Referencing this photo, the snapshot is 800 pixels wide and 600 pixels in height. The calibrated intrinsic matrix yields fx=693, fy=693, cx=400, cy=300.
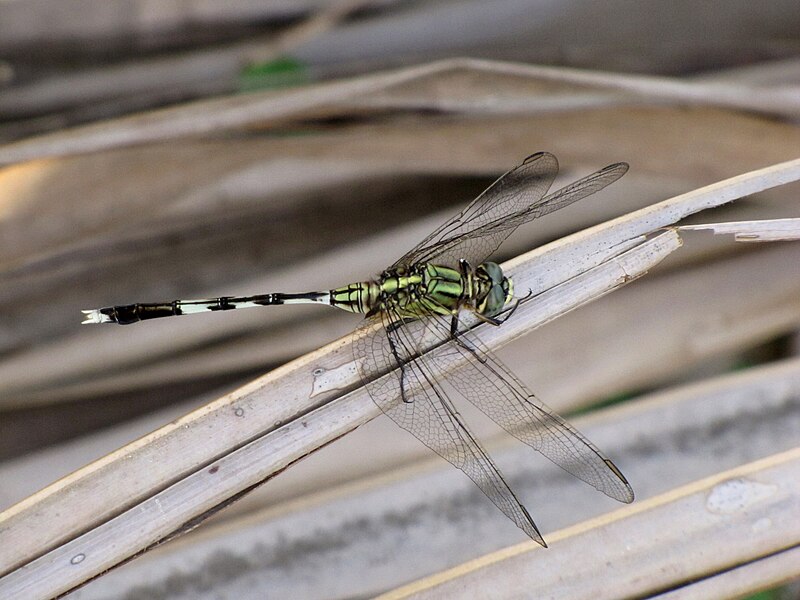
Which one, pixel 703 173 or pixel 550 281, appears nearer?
pixel 550 281

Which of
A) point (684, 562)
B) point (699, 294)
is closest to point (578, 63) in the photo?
point (699, 294)

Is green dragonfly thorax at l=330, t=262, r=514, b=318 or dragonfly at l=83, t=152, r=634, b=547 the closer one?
dragonfly at l=83, t=152, r=634, b=547

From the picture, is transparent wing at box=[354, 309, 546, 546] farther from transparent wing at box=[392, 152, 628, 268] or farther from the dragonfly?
transparent wing at box=[392, 152, 628, 268]

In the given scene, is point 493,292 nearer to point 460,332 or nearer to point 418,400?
point 460,332

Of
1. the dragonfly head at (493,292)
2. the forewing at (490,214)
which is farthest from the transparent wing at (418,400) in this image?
the forewing at (490,214)

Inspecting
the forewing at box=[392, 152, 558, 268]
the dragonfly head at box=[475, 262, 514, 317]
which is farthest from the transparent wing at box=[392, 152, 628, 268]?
the dragonfly head at box=[475, 262, 514, 317]

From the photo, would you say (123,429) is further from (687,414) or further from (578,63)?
(578,63)

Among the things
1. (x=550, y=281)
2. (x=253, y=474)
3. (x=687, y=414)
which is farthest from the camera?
(x=687, y=414)
